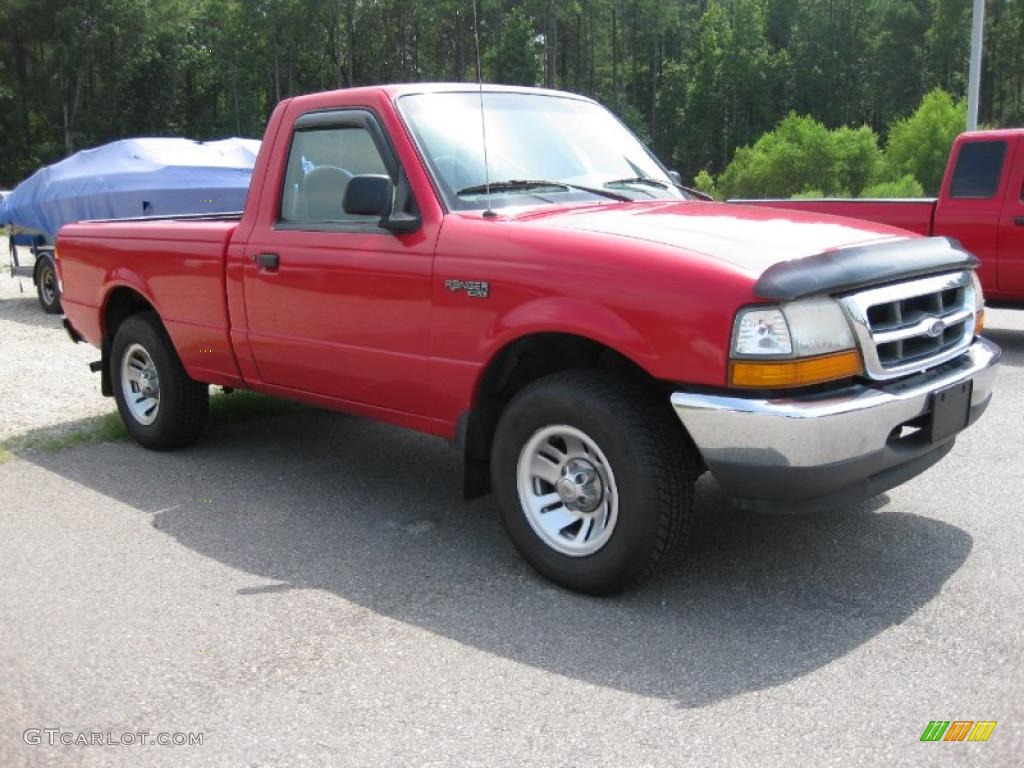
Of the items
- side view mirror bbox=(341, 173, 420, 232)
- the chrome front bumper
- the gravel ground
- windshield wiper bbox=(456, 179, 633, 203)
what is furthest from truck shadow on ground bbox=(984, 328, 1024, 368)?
the gravel ground

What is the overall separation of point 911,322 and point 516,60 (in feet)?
226

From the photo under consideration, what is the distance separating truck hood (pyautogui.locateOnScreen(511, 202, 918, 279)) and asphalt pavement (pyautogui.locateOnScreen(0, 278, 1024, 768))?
1326 mm

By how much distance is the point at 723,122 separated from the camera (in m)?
77.9

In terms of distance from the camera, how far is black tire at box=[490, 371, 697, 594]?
12.8 feet

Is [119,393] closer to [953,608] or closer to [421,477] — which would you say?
[421,477]

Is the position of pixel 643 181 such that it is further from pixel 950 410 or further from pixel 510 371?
pixel 950 410

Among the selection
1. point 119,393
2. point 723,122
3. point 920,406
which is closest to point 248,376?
point 119,393

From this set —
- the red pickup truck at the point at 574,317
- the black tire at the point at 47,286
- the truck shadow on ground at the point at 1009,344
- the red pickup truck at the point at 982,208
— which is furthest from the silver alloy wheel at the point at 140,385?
the black tire at the point at 47,286

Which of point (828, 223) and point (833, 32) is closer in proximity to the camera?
point (828, 223)

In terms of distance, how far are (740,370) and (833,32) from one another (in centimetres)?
8396

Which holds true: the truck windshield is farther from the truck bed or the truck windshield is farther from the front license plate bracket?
the front license plate bracket

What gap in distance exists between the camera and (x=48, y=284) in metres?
14.4

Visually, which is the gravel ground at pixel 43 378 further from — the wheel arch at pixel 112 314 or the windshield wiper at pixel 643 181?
the windshield wiper at pixel 643 181

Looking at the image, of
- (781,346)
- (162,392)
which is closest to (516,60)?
(162,392)
